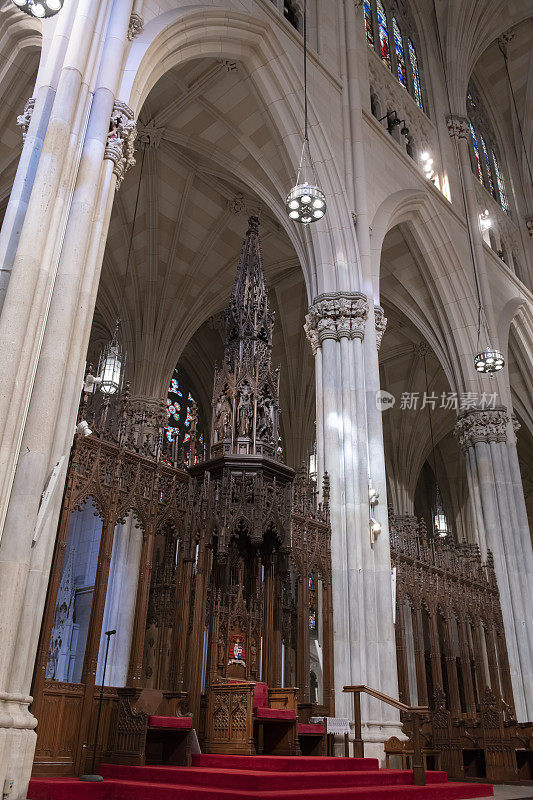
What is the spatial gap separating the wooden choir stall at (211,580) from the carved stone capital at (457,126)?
1110 centimetres

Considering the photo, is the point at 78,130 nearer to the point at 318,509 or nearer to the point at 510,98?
the point at 318,509

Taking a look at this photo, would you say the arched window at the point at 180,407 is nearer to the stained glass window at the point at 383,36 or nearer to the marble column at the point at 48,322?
the stained glass window at the point at 383,36

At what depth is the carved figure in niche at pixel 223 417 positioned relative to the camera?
31.6 feet

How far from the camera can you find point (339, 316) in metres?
12.0

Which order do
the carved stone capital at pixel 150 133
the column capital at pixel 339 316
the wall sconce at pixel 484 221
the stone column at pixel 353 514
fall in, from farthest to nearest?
the wall sconce at pixel 484 221
the carved stone capital at pixel 150 133
the column capital at pixel 339 316
the stone column at pixel 353 514

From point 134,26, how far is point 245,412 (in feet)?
17.8

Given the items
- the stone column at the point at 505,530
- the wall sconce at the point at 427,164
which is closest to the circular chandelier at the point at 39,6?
the stone column at the point at 505,530

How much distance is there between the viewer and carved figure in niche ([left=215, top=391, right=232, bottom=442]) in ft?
31.6

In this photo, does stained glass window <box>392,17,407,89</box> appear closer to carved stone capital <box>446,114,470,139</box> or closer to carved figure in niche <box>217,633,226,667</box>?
carved stone capital <box>446,114,470,139</box>

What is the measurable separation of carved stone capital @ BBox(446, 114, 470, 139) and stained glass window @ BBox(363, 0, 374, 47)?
355 centimetres

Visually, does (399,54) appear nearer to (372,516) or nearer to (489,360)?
(489,360)

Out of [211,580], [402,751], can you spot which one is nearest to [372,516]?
[211,580]

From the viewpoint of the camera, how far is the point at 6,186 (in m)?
13.8

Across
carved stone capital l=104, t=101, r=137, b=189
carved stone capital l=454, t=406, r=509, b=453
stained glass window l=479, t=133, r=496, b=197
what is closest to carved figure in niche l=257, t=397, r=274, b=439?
carved stone capital l=104, t=101, r=137, b=189
